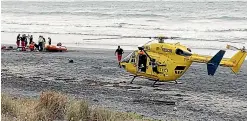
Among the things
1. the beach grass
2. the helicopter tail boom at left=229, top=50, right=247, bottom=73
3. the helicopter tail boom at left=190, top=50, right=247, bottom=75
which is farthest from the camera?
the helicopter tail boom at left=229, top=50, right=247, bottom=73

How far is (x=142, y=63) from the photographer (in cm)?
1816

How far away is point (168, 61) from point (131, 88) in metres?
1.71

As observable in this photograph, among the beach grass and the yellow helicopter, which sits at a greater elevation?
the yellow helicopter

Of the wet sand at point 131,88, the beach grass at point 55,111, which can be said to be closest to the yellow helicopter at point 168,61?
the wet sand at point 131,88

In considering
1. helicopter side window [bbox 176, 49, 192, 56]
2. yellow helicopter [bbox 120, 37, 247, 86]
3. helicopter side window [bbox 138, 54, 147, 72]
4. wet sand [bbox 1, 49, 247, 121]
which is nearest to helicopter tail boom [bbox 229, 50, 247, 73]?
yellow helicopter [bbox 120, 37, 247, 86]

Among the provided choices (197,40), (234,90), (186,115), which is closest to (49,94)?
(186,115)

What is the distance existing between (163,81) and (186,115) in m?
4.67

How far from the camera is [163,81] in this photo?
1800 centimetres

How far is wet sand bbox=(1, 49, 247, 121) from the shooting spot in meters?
14.1

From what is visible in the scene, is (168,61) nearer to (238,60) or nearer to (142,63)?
(142,63)

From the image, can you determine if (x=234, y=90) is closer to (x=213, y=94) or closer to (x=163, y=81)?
(x=213, y=94)

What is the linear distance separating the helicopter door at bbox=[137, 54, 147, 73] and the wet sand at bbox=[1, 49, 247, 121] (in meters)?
0.64

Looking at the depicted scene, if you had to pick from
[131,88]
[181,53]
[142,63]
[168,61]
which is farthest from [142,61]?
[181,53]

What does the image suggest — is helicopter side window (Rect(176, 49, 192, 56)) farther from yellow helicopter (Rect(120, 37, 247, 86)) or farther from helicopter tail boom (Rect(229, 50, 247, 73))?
helicopter tail boom (Rect(229, 50, 247, 73))
